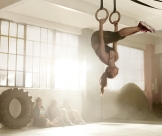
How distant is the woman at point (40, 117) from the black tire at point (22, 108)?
200 mm

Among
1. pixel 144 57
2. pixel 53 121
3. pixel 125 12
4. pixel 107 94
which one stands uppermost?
pixel 125 12

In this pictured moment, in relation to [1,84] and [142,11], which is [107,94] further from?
[1,84]

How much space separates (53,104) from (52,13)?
238 cm

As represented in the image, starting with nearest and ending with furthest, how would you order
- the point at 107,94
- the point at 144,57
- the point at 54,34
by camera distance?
the point at 54,34 → the point at 107,94 → the point at 144,57

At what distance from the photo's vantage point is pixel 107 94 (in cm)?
987

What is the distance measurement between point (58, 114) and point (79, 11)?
9.01ft

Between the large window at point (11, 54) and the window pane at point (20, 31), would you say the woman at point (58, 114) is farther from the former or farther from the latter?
the window pane at point (20, 31)

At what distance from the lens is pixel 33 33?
7.75 meters

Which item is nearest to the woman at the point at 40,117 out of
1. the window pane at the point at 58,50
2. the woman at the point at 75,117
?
the woman at the point at 75,117

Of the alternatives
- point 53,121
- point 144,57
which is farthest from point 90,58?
point 144,57

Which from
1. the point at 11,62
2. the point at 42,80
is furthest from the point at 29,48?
the point at 42,80

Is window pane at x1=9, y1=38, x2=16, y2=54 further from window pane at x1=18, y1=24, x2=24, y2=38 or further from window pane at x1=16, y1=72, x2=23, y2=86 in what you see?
window pane at x1=16, y1=72, x2=23, y2=86

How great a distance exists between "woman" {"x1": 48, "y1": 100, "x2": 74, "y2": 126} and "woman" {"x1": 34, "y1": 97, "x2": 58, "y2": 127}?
240 millimetres

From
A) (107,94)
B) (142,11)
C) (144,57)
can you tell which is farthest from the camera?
(144,57)
